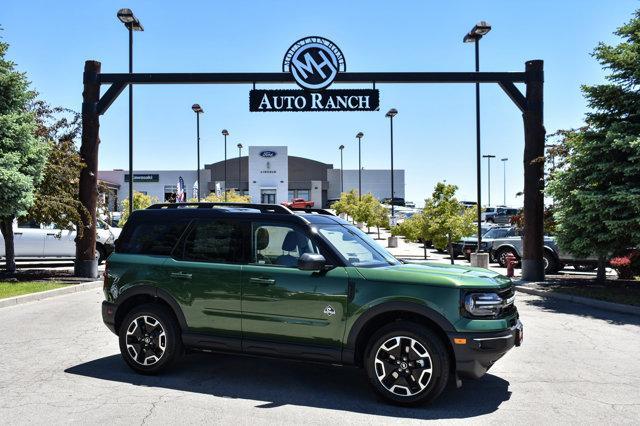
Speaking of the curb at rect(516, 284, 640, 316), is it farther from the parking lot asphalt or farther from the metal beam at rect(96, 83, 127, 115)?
the metal beam at rect(96, 83, 127, 115)

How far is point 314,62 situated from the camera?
15.4m

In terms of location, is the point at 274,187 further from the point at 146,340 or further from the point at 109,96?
the point at 146,340

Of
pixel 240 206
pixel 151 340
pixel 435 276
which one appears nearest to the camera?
pixel 435 276

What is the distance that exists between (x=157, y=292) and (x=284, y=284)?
1.54 metres

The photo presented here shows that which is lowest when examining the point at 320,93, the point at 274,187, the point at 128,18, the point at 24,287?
the point at 24,287

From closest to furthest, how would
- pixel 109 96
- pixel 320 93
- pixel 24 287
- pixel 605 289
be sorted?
pixel 24 287, pixel 605 289, pixel 320 93, pixel 109 96

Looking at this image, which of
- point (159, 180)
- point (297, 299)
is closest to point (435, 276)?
point (297, 299)

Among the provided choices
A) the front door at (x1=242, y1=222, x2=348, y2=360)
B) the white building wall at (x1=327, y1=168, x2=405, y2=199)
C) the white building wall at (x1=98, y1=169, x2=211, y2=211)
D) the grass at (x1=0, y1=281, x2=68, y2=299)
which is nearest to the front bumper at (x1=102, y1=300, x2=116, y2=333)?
the front door at (x1=242, y1=222, x2=348, y2=360)

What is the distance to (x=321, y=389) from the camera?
5.76 m

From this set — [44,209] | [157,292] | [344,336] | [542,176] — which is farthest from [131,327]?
[542,176]

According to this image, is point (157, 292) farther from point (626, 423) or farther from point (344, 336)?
point (626, 423)

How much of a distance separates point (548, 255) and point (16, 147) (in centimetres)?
1662

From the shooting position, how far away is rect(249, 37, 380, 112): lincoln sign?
15.4 meters

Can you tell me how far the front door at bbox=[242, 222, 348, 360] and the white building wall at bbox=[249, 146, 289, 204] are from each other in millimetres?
70520
